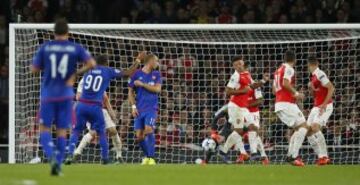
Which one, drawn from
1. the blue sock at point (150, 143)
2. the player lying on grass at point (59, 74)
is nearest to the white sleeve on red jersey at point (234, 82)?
the blue sock at point (150, 143)

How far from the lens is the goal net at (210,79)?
64.9 feet

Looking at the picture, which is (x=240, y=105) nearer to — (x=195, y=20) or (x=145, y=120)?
(x=145, y=120)

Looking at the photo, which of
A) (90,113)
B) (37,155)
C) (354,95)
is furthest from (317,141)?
(37,155)

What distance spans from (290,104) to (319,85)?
1.98 ft

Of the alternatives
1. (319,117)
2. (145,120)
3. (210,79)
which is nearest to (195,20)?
(210,79)

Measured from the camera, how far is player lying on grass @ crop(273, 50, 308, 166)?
1727 cm

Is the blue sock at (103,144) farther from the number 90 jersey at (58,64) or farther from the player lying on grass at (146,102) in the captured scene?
the number 90 jersey at (58,64)

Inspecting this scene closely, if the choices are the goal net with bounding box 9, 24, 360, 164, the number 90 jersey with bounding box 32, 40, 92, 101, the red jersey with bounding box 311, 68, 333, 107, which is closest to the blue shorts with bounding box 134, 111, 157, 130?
the goal net with bounding box 9, 24, 360, 164

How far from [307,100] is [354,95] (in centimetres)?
96

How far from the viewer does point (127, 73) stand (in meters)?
16.7

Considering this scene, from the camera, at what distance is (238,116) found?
1862 centimetres

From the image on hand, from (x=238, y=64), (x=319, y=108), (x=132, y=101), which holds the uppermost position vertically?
(x=238, y=64)

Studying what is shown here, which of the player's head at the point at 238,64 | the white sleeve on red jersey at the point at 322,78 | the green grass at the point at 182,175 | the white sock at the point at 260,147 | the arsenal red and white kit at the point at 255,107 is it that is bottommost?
the green grass at the point at 182,175

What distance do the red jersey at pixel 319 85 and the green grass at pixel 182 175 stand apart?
188 centimetres
